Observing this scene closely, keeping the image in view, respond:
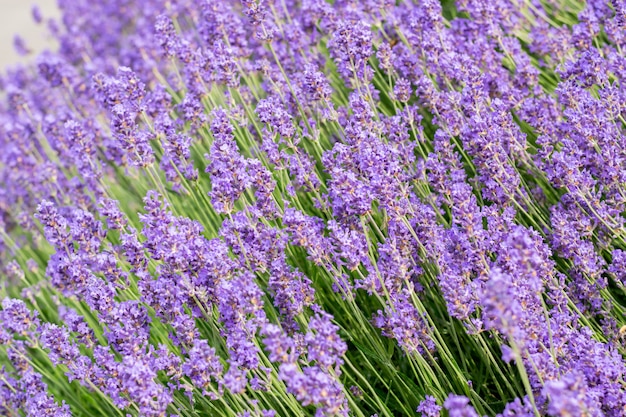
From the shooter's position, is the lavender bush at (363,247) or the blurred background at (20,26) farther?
the blurred background at (20,26)

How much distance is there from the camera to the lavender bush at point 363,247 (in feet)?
7.23

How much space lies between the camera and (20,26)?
10.8m

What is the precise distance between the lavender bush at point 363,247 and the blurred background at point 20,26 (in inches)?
263

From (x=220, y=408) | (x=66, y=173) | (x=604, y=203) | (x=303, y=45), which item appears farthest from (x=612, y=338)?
(x=66, y=173)

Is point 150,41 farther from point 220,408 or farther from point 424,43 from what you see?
point 220,408

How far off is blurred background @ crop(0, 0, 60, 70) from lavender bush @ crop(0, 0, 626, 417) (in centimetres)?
669

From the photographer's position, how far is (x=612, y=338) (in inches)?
100

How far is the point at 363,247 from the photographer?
8.03 ft

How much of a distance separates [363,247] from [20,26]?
394 inches

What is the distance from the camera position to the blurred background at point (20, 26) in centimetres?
984

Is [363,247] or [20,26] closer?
[363,247]

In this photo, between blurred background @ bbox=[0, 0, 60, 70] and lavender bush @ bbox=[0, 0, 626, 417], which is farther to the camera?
blurred background @ bbox=[0, 0, 60, 70]

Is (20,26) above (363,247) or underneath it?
underneath

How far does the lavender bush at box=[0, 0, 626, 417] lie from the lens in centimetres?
221
